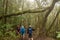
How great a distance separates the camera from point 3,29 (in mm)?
19562

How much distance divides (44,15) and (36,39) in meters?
5.15

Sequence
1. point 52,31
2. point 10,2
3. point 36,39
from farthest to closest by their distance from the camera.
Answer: point 52,31
point 10,2
point 36,39

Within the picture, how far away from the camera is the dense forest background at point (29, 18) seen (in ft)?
61.2

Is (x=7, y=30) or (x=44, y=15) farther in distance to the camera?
(x=44, y=15)

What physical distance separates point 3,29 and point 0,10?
4.03 meters

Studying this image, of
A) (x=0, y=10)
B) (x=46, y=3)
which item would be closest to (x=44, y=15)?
(x=46, y=3)

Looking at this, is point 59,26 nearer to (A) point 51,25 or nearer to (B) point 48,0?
(A) point 51,25

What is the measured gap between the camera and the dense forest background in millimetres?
18656

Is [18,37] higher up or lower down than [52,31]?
higher up

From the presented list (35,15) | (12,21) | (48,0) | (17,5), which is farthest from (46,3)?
(12,21)

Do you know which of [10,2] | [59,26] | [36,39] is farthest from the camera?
[59,26]

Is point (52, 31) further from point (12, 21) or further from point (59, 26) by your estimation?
point (12, 21)

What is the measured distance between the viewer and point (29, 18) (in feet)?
92.9

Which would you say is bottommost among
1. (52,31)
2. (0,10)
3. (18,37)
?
(52,31)
